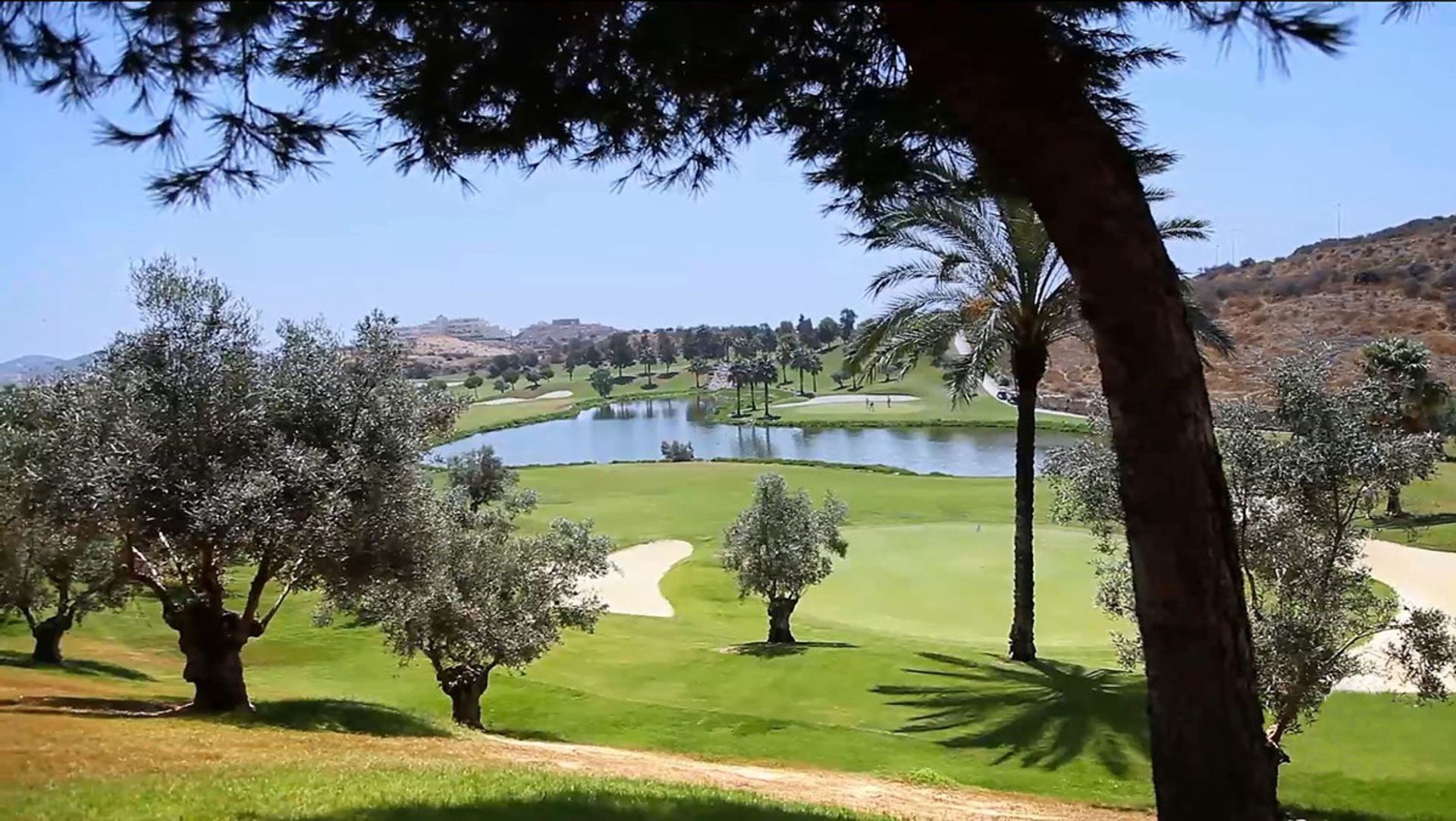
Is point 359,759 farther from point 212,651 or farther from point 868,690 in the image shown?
point 868,690

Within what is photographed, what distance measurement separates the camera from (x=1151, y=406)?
480 cm

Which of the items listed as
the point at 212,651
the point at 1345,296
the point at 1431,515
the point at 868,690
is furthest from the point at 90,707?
the point at 1345,296

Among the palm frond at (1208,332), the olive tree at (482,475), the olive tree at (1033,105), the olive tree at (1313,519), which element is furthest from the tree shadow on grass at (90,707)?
the olive tree at (482,475)

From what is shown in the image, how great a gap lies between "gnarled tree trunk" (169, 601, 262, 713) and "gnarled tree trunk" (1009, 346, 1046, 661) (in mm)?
13079

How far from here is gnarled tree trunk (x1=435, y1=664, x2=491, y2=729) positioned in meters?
19.1

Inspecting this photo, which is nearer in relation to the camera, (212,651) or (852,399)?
(212,651)

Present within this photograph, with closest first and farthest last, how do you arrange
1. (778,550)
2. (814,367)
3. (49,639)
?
1. (49,639)
2. (778,550)
3. (814,367)

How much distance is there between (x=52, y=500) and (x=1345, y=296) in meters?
86.1

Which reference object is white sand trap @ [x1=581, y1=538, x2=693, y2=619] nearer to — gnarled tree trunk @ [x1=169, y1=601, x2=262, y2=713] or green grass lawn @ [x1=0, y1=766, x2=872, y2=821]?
gnarled tree trunk @ [x1=169, y1=601, x2=262, y2=713]

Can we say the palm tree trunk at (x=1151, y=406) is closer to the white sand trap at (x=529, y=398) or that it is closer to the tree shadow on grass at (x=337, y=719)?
the tree shadow on grass at (x=337, y=719)

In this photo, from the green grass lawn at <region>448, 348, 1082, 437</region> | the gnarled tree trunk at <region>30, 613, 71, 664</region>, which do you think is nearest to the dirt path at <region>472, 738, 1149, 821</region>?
the gnarled tree trunk at <region>30, 613, 71, 664</region>

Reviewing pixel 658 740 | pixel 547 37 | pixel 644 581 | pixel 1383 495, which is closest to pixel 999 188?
pixel 547 37

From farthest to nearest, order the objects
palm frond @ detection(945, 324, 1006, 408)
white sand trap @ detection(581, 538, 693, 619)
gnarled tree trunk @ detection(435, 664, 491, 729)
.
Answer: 1. white sand trap @ detection(581, 538, 693, 619)
2. palm frond @ detection(945, 324, 1006, 408)
3. gnarled tree trunk @ detection(435, 664, 491, 729)

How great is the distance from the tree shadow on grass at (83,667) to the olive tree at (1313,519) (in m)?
19.4
